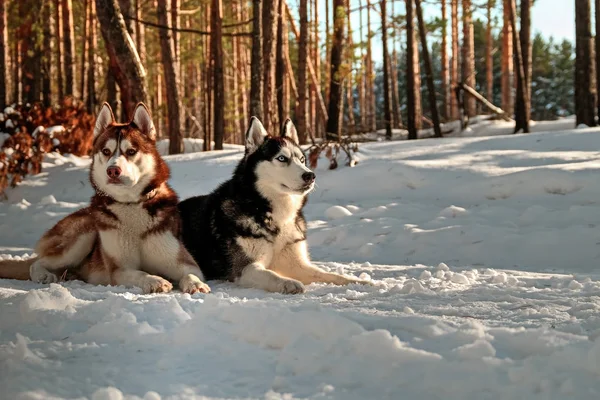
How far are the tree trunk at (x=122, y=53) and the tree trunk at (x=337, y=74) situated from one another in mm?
5150

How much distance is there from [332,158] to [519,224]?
12.6 ft

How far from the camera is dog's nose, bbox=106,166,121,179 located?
4.56 m

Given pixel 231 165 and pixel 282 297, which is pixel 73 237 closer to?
pixel 282 297

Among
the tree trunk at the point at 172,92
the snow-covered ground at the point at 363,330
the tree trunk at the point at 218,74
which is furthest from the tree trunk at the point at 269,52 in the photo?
the snow-covered ground at the point at 363,330

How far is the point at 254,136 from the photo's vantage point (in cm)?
535

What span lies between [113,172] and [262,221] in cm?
126

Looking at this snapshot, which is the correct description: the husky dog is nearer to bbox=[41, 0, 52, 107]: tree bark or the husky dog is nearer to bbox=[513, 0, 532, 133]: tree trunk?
bbox=[513, 0, 532, 133]: tree trunk

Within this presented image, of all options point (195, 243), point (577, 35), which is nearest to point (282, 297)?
point (195, 243)

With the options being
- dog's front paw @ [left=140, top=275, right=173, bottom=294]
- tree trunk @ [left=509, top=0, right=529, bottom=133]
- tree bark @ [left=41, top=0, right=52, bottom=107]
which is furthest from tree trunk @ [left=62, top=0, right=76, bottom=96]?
dog's front paw @ [left=140, top=275, right=173, bottom=294]

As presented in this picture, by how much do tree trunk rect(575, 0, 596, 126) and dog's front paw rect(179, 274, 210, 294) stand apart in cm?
1096

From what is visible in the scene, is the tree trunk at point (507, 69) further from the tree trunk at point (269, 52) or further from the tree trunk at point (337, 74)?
the tree trunk at point (269, 52)

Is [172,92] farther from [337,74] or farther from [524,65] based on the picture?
[524,65]

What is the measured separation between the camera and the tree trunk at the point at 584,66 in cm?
1253

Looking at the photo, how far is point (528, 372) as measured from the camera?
254cm
